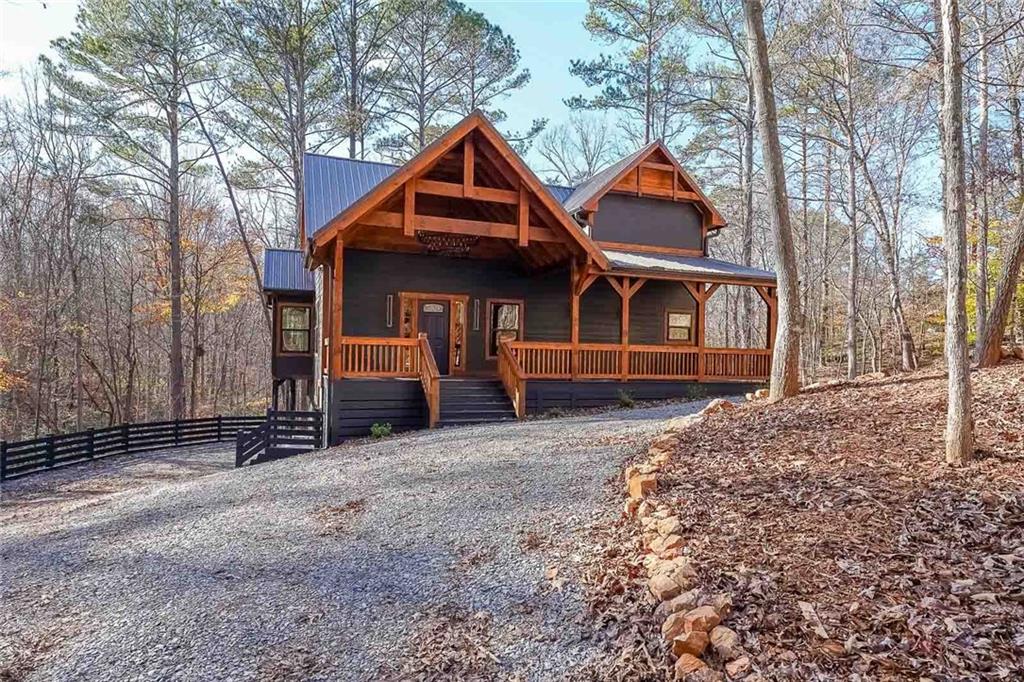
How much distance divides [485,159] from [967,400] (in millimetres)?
9466

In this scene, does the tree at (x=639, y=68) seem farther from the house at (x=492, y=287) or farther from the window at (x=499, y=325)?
the window at (x=499, y=325)

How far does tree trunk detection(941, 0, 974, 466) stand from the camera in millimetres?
4625

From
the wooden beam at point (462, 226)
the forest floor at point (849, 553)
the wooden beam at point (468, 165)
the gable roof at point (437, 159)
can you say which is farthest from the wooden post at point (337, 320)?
the forest floor at point (849, 553)

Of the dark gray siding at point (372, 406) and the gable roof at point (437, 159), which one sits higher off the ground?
the gable roof at point (437, 159)

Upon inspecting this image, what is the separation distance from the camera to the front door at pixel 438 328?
13984mm

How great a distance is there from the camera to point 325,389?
1153cm

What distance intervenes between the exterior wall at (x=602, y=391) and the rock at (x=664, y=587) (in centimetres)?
862

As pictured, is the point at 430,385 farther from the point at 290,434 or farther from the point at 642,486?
the point at 642,486

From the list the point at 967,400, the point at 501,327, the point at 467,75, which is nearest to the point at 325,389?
the point at 501,327

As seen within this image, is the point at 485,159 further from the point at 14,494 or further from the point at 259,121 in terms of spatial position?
the point at 259,121

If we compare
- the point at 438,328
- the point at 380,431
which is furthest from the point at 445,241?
the point at 380,431

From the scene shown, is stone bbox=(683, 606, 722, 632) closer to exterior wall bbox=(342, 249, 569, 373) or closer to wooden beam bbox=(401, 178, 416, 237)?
wooden beam bbox=(401, 178, 416, 237)

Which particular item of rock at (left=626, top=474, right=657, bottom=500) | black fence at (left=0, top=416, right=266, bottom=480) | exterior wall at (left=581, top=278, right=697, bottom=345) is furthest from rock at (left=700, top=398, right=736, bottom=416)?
black fence at (left=0, top=416, right=266, bottom=480)

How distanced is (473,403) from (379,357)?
2.10 m
